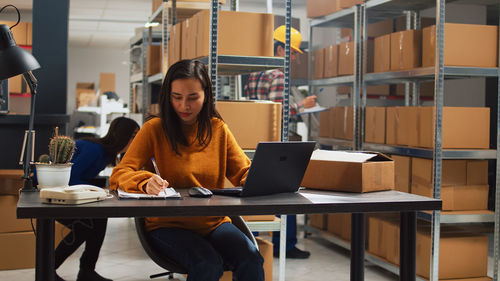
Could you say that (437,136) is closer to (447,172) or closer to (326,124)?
(447,172)

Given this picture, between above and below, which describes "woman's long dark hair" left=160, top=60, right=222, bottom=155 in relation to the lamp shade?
below

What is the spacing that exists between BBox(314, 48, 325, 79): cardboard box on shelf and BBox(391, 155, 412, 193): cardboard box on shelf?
140cm

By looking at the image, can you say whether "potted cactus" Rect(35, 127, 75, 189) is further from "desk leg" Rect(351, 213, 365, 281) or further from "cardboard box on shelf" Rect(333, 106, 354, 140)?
"cardboard box on shelf" Rect(333, 106, 354, 140)

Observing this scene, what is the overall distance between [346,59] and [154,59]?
1687 millimetres

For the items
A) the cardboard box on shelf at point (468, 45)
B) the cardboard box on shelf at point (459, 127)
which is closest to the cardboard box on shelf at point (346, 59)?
the cardboard box on shelf at point (468, 45)

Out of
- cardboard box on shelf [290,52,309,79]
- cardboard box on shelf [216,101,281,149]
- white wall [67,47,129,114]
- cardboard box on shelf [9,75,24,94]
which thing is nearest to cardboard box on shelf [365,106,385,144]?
cardboard box on shelf [290,52,309,79]

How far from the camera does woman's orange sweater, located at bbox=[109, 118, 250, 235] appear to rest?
2193 mm

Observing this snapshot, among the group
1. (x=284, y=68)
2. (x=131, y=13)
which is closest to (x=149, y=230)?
(x=284, y=68)

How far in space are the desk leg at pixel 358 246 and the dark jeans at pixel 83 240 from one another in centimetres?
175

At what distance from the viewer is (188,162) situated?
227 centimetres

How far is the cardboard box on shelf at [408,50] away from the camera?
3850mm

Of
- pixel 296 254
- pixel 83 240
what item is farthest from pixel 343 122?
pixel 83 240

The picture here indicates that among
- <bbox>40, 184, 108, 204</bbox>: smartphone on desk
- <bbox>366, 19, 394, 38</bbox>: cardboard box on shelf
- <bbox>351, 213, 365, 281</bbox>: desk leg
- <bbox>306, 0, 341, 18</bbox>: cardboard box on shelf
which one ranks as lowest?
<bbox>351, 213, 365, 281</bbox>: desk leg

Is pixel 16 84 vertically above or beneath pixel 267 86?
above
